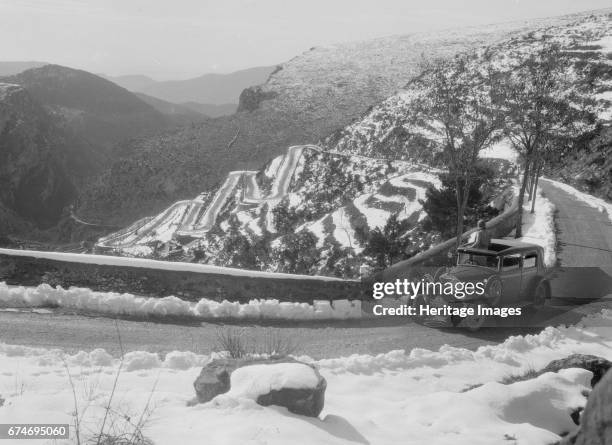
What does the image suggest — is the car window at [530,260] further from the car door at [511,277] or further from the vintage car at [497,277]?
the car door at [511,277]

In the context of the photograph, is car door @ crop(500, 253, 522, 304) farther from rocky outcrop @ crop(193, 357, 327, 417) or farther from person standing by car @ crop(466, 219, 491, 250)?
rocky outcrop @ crop(193, 357, 327, 417)

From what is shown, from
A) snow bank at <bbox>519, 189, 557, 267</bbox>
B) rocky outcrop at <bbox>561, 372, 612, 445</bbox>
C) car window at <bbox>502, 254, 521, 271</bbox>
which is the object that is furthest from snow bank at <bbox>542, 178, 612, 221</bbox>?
rocky outcrop at <bbox>561, 372, 612, 445</bbox>

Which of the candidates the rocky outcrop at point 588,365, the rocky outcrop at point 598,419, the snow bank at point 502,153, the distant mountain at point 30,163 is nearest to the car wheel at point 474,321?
the rocky outcrop at point 588,365

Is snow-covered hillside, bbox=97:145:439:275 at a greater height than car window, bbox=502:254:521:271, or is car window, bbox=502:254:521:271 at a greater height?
car window, bbox=502:254:521:271

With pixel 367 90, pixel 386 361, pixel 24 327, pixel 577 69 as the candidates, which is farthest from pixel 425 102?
pixel 367 90

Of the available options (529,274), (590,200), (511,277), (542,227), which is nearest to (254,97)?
(590,200)

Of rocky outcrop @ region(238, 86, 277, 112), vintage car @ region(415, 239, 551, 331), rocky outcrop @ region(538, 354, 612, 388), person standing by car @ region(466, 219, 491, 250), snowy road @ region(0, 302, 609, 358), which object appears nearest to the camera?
rocky outcrop @ region(538, 354, 612, 388)
